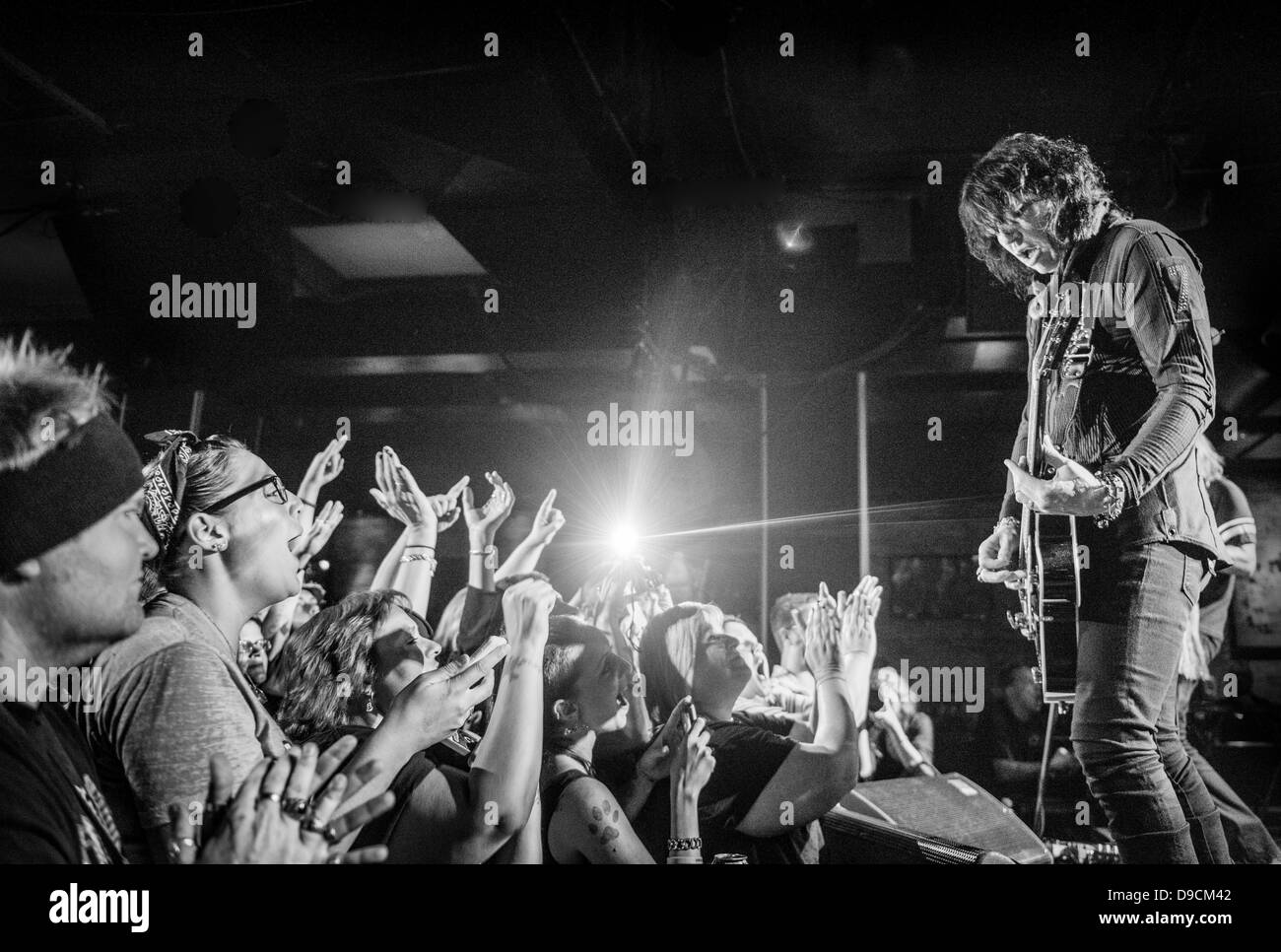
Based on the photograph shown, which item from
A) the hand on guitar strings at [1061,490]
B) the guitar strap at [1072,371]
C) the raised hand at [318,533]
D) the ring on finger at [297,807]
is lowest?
the ring on finger at [297,807]

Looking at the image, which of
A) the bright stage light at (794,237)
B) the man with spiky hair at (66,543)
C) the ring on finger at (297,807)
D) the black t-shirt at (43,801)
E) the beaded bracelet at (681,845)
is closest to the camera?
the black t-shirt at (43,801)

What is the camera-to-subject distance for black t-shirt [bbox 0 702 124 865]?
1.79 m

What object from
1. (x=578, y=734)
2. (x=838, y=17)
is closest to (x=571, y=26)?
(x=838, y=17)

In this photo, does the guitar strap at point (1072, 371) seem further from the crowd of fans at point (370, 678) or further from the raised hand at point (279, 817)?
the raised hand at point (279, 817)

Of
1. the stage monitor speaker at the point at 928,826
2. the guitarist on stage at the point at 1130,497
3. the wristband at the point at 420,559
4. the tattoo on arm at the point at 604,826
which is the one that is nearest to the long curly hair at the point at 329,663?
the wristband at the point at 420,559

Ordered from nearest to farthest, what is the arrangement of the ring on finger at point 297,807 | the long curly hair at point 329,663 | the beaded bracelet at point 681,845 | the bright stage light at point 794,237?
the ring on finger at point 297,807 < the long curly hair at point 329,663 < the beaded bracelet at point 681,845 < the bright stage light at point 794,237

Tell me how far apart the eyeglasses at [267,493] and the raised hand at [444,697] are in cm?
61

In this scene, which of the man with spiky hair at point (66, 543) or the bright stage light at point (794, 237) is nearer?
the man with spiky hair at point (66, 543)

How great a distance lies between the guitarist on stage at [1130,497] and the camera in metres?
2.61

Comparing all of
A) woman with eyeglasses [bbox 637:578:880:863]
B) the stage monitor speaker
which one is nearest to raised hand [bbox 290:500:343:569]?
woman with eyeglasses [bbox 637:578:880:863]

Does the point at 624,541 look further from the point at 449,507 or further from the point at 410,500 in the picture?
the point at 410,500
